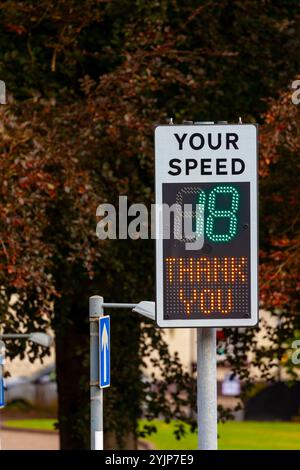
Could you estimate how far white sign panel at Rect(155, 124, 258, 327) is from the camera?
8.86 metres

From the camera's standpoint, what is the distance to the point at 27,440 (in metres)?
38.0

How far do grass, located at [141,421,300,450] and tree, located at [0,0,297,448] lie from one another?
37.8 feet

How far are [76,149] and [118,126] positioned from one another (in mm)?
646

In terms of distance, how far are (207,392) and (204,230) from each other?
105 cm

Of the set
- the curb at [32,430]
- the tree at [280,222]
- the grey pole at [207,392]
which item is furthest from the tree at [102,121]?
the curb at [32,430]

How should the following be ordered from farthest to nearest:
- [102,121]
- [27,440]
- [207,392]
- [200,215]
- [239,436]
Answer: [239,436], [27,440], [102,121], [207,392], [200,215]

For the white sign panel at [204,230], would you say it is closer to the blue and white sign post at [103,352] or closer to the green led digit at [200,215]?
the green led digit at [200,215]

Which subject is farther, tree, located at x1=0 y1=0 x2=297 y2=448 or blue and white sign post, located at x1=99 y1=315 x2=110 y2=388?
tree, located at x1=0 y1=0 x2=297 y2=448

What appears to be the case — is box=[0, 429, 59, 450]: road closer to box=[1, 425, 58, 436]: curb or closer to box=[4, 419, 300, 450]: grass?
box=[1, 425, 58, 436]: curb

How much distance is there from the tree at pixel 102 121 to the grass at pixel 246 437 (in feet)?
37.8

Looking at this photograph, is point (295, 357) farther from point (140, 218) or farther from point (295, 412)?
point (295, 412)

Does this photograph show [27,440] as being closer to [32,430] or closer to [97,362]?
[32,430]

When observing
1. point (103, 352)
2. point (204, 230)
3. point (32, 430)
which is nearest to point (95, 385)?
point (103, 352)

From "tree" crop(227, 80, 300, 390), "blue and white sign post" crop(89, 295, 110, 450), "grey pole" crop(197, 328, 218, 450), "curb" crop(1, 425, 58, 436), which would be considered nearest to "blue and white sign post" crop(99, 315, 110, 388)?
"blue and white sign post" crop(89, 295, 110, 450)
